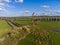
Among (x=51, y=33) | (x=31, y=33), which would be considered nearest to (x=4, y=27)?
(x=31, y=33)

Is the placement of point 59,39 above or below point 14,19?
below

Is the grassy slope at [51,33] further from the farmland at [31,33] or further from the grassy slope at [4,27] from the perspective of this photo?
the grassy slope at [4,27]

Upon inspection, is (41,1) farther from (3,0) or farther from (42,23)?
(3,0)

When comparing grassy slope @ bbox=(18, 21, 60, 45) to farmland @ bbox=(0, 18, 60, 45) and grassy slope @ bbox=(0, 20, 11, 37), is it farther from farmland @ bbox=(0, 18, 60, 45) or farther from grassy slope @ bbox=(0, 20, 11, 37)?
grassy slope @ bbox=(0, 20, 11, 37)

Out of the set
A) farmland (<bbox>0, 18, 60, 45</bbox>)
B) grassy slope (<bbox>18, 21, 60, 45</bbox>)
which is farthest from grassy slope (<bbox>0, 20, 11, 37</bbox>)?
grassy slope (<bbox>18, 21, 60, 45</bbox>)

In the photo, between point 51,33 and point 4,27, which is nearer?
point 51,33

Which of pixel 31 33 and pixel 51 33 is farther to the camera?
pixel 31 33

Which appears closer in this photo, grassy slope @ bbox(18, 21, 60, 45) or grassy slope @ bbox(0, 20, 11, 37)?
grassy slope @ bbox(18, 21, 60, 45)

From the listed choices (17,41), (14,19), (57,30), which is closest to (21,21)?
(14,19)

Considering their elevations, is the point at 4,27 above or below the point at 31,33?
above

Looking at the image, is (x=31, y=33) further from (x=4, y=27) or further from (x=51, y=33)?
(x=4, y=27)

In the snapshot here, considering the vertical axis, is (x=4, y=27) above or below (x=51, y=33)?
above
